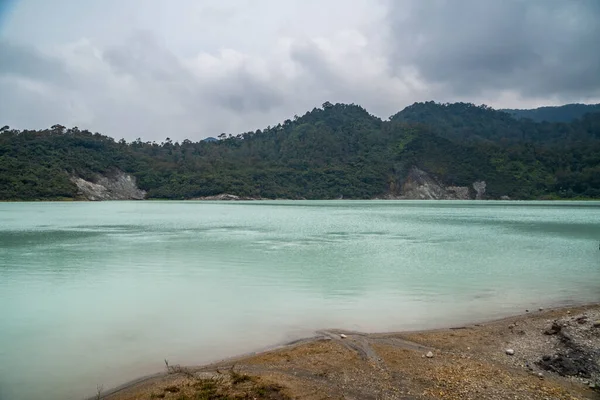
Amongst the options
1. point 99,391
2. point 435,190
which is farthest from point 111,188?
point 99,391

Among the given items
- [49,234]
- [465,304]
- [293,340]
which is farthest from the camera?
[49,234]

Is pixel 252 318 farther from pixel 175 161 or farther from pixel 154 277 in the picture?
pixel 175 161

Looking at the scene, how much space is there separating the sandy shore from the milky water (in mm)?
1347

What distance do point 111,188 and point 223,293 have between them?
5504 inches

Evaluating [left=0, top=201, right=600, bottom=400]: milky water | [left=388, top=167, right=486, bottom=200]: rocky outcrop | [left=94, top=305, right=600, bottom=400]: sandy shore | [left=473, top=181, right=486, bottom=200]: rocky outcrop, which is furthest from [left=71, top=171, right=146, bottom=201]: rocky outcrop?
[left=94, top=305, right=600, bottom=400]: sandy shore

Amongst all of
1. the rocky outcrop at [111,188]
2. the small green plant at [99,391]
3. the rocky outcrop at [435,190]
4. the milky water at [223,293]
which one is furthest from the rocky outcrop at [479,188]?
the small green plant at [99,391]

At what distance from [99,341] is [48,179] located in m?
123

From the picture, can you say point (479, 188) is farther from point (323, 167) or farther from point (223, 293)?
point (223, 293)

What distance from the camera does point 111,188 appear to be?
144 metres

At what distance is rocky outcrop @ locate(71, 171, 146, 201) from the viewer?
12919 centimetres

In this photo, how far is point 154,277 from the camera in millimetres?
20188

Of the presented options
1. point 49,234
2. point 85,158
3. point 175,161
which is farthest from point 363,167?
point 49,234

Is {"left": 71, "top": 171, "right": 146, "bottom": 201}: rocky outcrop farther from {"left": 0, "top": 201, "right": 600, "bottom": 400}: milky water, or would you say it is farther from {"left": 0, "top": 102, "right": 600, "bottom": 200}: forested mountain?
{"left": 0, "top": 201, "right": 600, "bottom": 400}: milky water

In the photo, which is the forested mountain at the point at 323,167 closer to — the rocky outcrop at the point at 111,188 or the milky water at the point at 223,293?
the rocky outcrop at the point at 111,188
